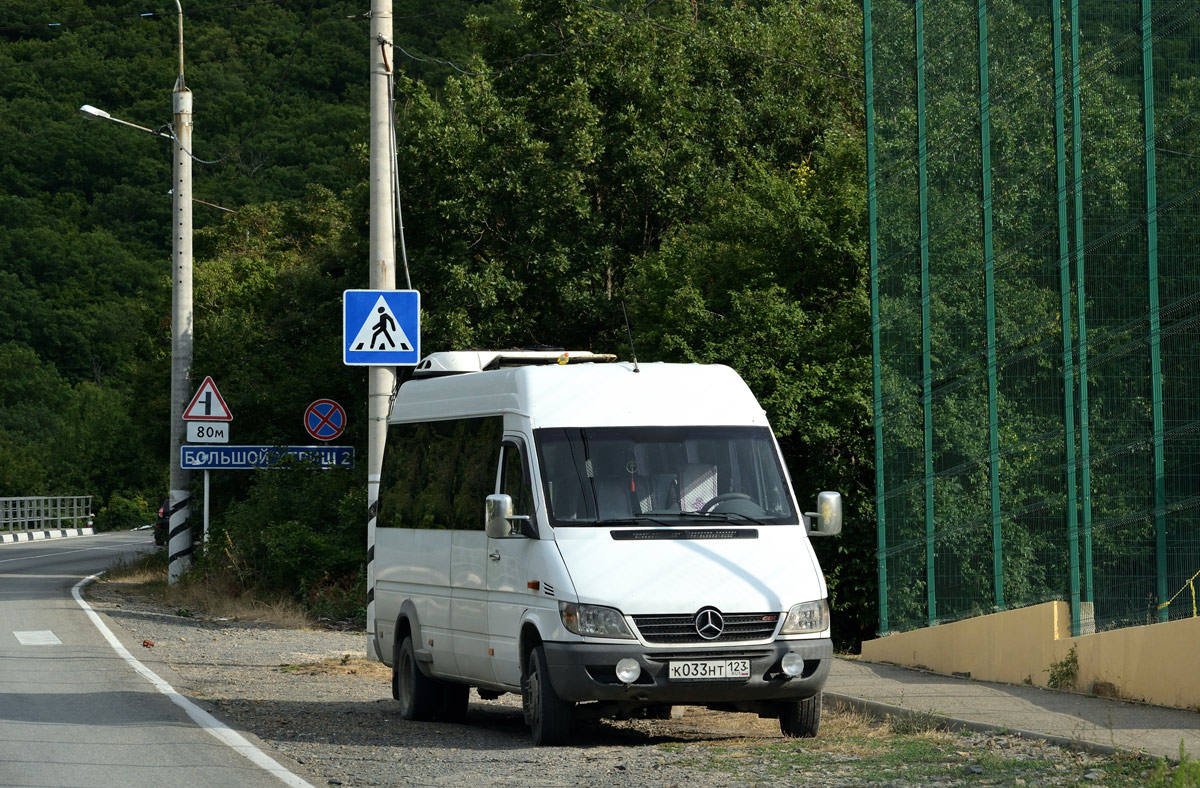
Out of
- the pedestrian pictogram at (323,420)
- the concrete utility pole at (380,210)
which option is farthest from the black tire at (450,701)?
the pedestrian pictogram at (323,420)

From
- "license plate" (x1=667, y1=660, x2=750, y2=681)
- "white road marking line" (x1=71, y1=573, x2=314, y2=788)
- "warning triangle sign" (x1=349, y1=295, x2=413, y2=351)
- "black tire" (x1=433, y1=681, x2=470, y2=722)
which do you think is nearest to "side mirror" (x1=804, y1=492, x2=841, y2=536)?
"license plate" (x1=667, y1=660, x2=750, y2=681)

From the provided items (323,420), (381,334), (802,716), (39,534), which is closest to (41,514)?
(39,534)

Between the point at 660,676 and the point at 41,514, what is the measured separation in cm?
6102

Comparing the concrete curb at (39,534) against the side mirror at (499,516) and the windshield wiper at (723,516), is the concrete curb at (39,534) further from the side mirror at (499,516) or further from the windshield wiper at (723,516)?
the windshield wiper at (723,516)

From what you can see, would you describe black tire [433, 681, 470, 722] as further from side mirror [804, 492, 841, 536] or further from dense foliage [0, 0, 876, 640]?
dense foliage [0, 0, 876, 640]

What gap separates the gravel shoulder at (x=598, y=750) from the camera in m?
9.07

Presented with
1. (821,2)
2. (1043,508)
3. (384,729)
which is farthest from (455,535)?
(821,2)

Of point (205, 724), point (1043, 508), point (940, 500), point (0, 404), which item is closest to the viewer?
point (205, 724)

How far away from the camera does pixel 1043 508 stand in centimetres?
1315

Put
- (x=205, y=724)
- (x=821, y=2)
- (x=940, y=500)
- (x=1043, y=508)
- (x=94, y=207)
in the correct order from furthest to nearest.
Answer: (x=94, y=207) < (x=821, y=2) < (x=940, y=500) < (x=1043, y=508) < (x=205, y=724)

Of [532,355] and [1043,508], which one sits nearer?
[1043,508]

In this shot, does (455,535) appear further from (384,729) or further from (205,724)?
(205,724)

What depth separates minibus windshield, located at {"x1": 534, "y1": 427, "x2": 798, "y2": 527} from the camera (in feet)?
36.2

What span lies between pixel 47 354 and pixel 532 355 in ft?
325
